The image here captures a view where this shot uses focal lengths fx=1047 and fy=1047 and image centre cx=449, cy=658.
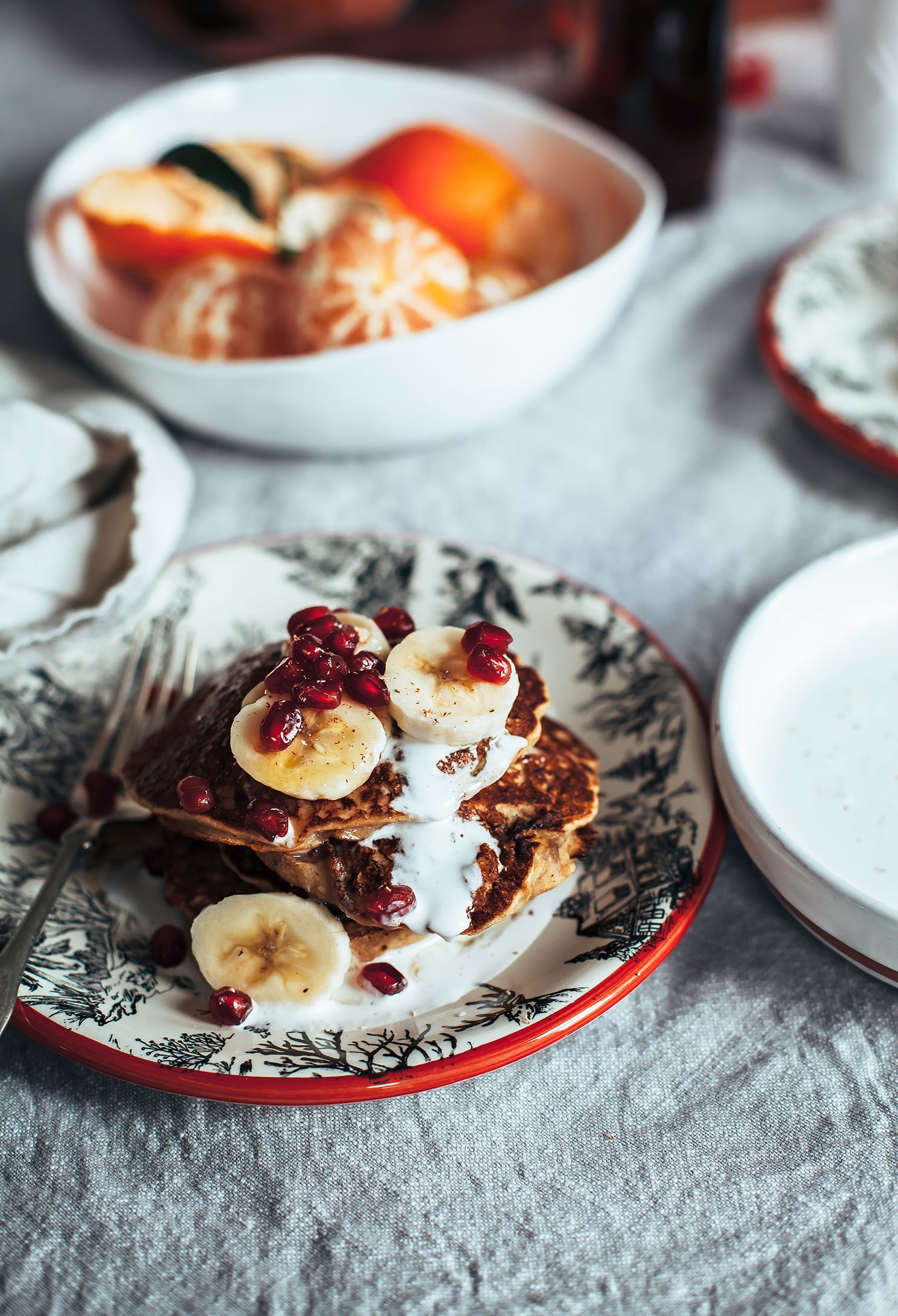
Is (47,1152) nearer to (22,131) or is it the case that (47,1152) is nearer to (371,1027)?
(371,1027)

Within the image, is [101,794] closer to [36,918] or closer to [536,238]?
[36,918]

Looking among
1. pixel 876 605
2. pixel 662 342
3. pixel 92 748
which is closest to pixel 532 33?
pixel 662 342

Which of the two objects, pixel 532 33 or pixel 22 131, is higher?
pixel 532 33

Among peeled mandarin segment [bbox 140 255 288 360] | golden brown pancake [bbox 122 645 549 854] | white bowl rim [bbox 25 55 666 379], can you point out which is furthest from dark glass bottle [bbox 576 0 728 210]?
golden brown pancake [bbox 122 645 549 854]

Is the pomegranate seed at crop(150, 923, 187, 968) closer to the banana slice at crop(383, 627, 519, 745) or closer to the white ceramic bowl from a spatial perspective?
the banana slice at crop(383, 627, 519, 745)

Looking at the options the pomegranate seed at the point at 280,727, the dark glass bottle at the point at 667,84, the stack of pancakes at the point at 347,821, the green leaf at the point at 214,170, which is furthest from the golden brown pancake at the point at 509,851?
the dark glass bottle at the point at 667,84

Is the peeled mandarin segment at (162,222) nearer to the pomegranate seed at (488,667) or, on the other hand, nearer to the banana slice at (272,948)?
the pomegranate seed at (488,667)
